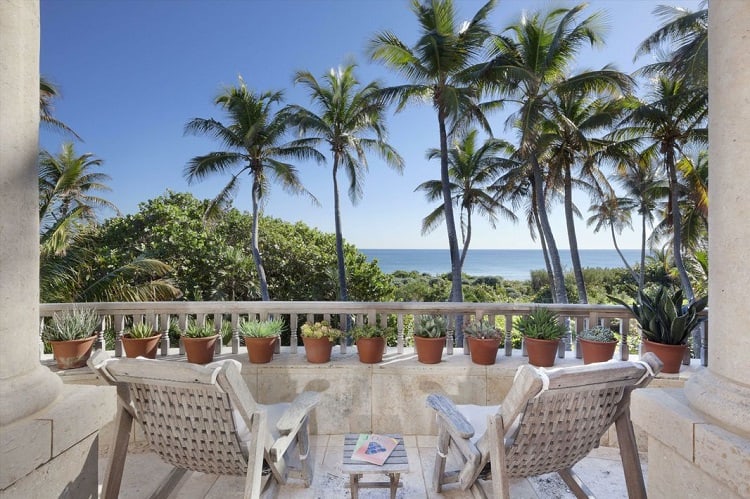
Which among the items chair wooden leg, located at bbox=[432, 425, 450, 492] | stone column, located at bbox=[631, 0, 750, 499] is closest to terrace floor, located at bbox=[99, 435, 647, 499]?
chair wooden leg, located at bbox=[432, 425, 450, 492]

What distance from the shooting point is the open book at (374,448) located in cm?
192

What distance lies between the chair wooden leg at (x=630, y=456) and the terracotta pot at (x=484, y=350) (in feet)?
3.63

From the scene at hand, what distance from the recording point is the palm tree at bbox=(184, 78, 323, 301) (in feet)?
41.0

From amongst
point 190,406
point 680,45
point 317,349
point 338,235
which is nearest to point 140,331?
point 317,349

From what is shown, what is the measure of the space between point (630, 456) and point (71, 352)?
12.6ft

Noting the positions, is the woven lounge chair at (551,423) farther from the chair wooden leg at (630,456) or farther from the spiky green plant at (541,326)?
the spiky green plant at (541,326)

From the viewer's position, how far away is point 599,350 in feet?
9.34

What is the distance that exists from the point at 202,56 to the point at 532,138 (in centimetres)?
953

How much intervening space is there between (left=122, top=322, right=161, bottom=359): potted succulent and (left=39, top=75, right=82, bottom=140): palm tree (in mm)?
10682

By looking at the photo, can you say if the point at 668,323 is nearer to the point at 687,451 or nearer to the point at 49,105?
the point at 687,451

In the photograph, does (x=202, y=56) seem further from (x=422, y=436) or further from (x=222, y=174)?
(x=422, y=436)

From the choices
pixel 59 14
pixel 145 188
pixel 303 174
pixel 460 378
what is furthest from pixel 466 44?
pixel 145 188

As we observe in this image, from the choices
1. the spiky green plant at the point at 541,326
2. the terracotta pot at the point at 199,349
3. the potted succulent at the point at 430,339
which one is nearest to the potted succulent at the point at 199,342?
the terracotta pot at the point at 199,349

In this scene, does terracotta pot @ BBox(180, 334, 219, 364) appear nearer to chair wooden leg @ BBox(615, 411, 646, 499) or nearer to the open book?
the open book
